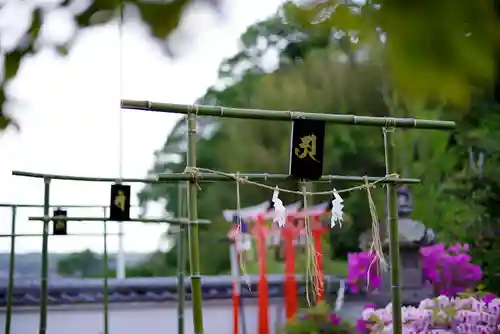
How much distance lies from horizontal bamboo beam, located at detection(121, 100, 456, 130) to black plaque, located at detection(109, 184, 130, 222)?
58 centimetres

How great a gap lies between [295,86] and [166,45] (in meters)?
1.90

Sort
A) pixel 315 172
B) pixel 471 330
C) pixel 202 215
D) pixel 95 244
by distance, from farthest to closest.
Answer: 1. pixel 202 215
2. pixel 95 244
3. pixel 471 330
4. pixel 315 172

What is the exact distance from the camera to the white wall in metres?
2.26

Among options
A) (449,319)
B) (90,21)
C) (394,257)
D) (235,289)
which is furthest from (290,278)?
(90,21)

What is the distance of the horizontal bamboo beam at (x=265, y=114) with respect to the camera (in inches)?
39.5

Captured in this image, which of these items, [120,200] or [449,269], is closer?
[120,200]

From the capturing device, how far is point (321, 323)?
200 centimetres

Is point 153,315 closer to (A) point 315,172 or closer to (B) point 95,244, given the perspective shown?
(B) point 95,244

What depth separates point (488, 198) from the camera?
2049mm

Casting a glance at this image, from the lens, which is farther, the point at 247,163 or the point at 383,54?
the point at 247,163

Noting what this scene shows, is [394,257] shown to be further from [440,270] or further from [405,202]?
[405,202]

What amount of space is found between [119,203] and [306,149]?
63 cm

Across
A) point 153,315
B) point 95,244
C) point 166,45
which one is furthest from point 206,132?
point 166,45

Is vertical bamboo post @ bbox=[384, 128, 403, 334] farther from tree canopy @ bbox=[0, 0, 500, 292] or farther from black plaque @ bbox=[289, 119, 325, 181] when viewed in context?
tree canopy @ bbox=[0, 0, 500, 292]
